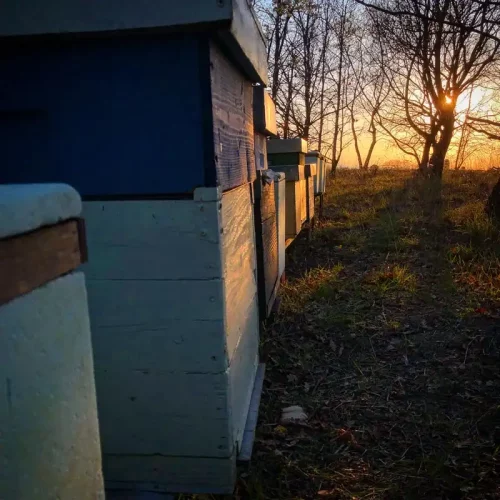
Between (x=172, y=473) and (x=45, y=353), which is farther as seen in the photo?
(x=172, y=473)

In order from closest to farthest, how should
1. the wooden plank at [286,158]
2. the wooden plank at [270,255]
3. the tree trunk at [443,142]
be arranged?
the wooden plank at [270,255], the wooden plank at [286,158], the tree trunk at [443,142]

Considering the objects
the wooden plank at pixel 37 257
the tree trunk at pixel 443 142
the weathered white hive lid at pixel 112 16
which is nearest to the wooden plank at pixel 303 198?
the weathered white hive lid at pixel 112 16

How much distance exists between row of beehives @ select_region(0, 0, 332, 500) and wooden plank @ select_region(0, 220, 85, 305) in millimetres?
740

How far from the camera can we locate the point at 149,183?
4.89 feet

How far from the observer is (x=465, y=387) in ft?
8.55

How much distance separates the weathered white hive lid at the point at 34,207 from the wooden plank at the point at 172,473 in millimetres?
1206

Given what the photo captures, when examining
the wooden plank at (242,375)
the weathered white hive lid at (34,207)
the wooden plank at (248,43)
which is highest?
the wooden plank at (248,43)

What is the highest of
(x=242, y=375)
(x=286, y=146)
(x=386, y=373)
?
(x=286, y=146)

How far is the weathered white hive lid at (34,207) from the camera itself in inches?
22.9

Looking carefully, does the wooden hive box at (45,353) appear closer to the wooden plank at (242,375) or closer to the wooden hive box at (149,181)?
the wooden hive box at (149,181)

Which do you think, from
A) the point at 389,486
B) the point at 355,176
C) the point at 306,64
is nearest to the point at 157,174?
the point at 389,486

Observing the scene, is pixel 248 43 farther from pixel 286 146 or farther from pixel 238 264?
pixel 286 146

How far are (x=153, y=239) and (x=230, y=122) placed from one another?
0.46 meters

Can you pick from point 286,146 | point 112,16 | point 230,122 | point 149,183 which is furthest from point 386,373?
point 286,146
